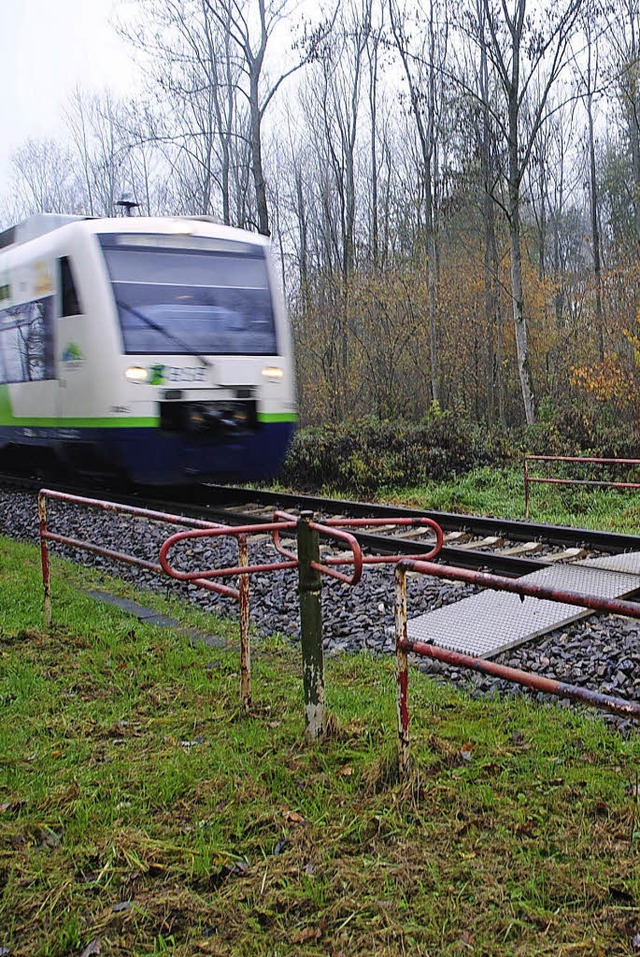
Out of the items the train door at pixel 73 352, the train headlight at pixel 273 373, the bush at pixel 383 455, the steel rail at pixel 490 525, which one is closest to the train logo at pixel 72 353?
the train door at pixel 73 352

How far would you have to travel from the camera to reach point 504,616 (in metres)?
5.44

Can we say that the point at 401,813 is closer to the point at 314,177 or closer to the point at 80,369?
the point at 80,369

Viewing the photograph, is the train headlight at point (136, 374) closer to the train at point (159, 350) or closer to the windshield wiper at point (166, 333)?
the train at point (159, 350)

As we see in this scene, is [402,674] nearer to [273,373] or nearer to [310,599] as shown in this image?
[310,599]

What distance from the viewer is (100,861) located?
2867 millimetres

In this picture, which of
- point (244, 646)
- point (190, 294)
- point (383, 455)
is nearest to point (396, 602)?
point (244, 646)

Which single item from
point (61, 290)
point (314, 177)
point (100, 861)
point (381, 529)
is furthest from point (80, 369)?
point (314, 177)

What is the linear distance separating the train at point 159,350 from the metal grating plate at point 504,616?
4.42 meters

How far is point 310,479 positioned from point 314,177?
22.8 metres

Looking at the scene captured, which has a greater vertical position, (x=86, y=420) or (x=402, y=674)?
(x=86, y=420)

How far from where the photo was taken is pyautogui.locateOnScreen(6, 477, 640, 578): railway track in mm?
7141

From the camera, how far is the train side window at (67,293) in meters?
9.24

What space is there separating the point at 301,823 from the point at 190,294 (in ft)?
24.4

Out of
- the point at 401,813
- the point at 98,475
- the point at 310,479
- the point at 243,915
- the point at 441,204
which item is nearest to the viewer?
the point at 243,915
